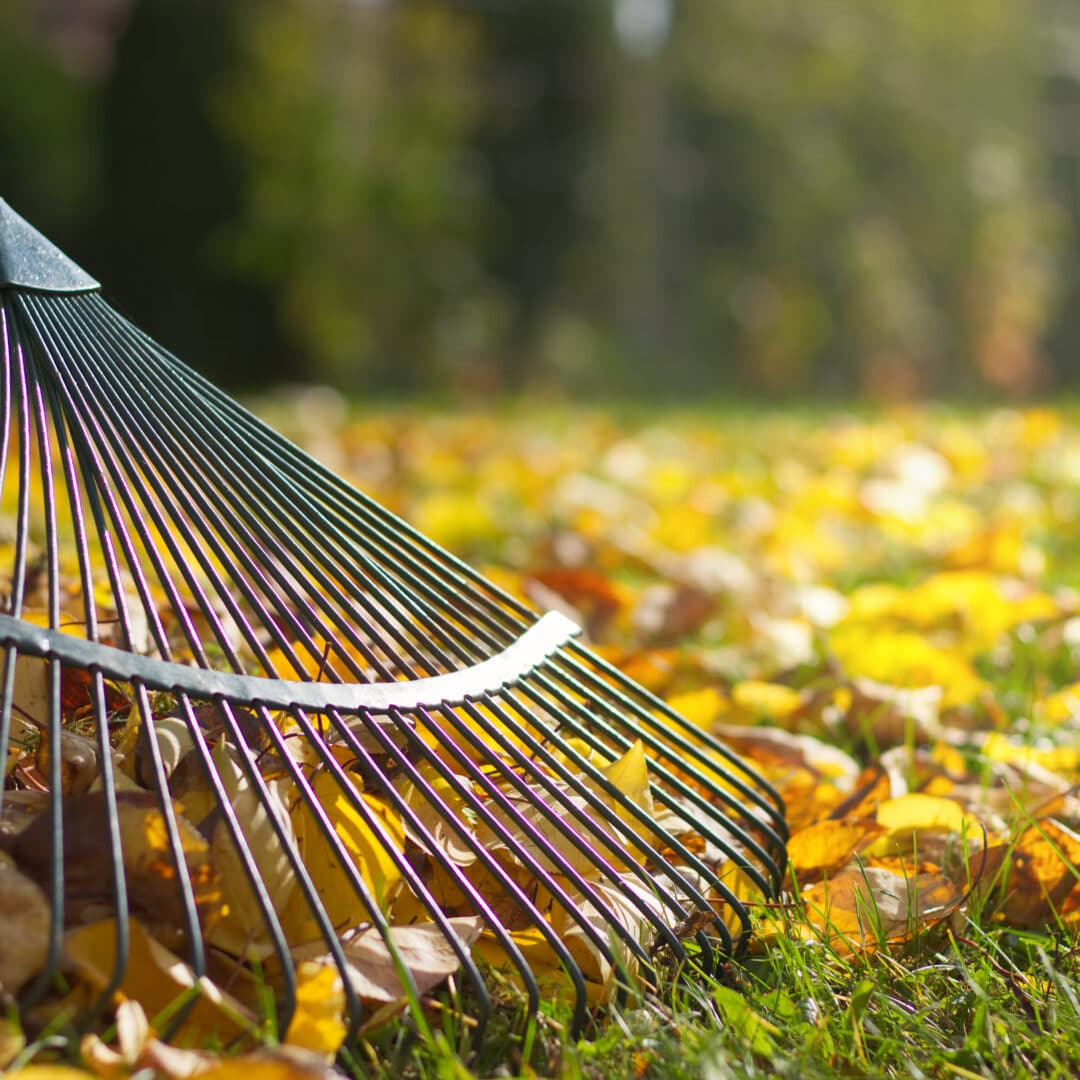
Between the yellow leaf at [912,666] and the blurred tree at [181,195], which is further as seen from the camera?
the blurred tree at [181,195]

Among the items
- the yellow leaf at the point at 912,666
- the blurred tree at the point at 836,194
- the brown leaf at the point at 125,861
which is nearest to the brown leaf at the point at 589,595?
the yellow leaf at the point at 912,666

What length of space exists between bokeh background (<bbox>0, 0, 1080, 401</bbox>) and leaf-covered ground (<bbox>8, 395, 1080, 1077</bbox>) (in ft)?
13.5

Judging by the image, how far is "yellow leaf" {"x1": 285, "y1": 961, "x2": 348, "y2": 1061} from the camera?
936 millimetres

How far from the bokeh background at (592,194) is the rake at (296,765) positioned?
712 centimetres

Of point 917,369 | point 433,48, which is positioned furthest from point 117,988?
point 917,369

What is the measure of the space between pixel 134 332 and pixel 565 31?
29.7ft

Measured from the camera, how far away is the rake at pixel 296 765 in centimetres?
99

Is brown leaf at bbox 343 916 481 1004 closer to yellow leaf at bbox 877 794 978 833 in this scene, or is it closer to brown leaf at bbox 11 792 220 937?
brown leaf at bbox 11 792 220 937

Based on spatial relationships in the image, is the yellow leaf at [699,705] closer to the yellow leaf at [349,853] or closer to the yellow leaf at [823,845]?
the yellow leaf at [823,845]

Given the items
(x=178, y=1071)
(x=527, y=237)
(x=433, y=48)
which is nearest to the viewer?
(x=178, y=1071)

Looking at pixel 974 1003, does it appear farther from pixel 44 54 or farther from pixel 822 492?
pixel 44 54

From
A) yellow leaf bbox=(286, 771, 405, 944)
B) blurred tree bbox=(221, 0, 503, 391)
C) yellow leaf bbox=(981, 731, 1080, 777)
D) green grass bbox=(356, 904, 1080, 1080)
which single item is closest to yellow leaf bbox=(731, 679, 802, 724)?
yellow leaf bbox=(981, 731, 1080, 777)

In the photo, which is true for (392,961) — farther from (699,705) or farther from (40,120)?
(40,120)

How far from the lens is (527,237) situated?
9984 millimetres
